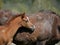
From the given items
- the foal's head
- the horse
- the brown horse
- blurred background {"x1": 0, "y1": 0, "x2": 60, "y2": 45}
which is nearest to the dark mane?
the horse

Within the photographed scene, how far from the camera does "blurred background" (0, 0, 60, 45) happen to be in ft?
74.1

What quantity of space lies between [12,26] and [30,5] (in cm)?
1441

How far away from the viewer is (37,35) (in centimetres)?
1150

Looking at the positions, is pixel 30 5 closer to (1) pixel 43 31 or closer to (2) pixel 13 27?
(1) pixel 43 31

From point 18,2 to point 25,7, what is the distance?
2.21 m

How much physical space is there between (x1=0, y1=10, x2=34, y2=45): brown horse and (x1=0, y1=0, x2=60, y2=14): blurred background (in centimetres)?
1120

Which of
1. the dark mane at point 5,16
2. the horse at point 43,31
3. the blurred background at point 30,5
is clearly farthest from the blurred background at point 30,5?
the dark mane at point 5,16

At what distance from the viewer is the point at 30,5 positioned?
24.9 m

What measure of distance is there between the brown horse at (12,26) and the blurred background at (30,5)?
11196mm

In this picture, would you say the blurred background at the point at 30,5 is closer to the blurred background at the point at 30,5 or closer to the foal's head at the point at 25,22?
the blurred background at the point at 30,5

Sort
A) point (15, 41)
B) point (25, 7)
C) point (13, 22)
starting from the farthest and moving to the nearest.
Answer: point (25, 7), point (15, 41), point (13, 22)

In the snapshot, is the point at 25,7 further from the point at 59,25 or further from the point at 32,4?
the point at 59,25

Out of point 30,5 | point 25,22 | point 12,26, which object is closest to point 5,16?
point 12,26

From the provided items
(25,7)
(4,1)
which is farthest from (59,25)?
(4,1)
